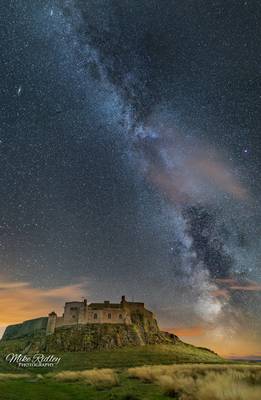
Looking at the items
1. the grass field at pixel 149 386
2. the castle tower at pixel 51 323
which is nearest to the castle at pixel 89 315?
the castle tower at pixel 51 323

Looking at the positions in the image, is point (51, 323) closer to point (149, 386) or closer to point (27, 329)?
point (27, 329)

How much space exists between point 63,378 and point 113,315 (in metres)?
67.3

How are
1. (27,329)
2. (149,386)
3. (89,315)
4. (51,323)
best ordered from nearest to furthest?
(149,386) < (51,323) < (89,315) < (27,329)

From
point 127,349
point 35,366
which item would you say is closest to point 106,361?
point 35,366

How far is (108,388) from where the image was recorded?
15.6m

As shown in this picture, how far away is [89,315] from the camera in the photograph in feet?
280

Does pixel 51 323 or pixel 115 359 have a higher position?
pixel 51 323

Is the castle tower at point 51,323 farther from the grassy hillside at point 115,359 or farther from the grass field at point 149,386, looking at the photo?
the grass field at point 149,386

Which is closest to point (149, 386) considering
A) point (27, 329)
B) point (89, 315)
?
point (89, 315)

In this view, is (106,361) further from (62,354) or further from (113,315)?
(113,315)

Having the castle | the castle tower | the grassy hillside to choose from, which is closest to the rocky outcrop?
the castle tower

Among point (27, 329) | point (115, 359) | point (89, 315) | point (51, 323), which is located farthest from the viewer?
point (27, 329)

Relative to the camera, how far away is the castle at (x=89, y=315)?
83.9 metres

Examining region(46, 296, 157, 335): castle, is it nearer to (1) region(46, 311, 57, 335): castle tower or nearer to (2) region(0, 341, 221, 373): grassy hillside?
(1) region(46, 311, 57, 335): castle tower
